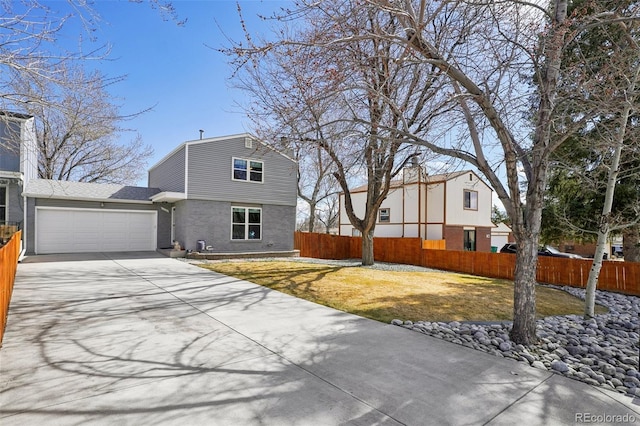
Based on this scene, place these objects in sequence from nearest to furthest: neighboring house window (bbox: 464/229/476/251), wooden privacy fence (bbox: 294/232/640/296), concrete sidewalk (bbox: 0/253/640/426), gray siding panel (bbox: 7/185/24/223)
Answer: concrete sidewalk (bbox: 0/253/640/426), wooden privacy fence (bbox: 294/232/640/296), gray siding panel (bbox: 7/185/24/223), neighboring house window (bbox: 464/229/476/251)

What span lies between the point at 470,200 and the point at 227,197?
16651 millimetres

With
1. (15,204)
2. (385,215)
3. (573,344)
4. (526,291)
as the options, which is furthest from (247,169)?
(573,344)

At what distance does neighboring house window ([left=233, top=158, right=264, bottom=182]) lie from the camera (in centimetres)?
1561

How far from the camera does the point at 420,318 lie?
599cm

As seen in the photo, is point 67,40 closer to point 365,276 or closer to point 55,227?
point 365,276

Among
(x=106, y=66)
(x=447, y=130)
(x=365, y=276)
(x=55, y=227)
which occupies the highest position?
(x=106, y=66)

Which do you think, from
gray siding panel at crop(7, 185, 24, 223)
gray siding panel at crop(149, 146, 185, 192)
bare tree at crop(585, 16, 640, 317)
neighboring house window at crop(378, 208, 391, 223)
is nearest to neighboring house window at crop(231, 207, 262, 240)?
gray siding panel at crop(149, 146, 185, 192)

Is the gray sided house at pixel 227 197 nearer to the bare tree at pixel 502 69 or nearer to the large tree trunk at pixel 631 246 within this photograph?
the bare tree at pixel 502 69

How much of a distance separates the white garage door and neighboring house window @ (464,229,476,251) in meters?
19.4

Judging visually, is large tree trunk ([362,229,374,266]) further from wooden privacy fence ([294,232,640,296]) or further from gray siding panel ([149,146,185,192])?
gray siding panel ([149,146,185,192])

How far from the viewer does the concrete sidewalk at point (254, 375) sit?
2801 millimetres

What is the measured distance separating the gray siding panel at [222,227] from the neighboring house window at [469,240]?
1290 cm

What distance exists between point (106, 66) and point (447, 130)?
6.35 m

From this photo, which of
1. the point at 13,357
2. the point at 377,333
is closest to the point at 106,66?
the point at 13,357
